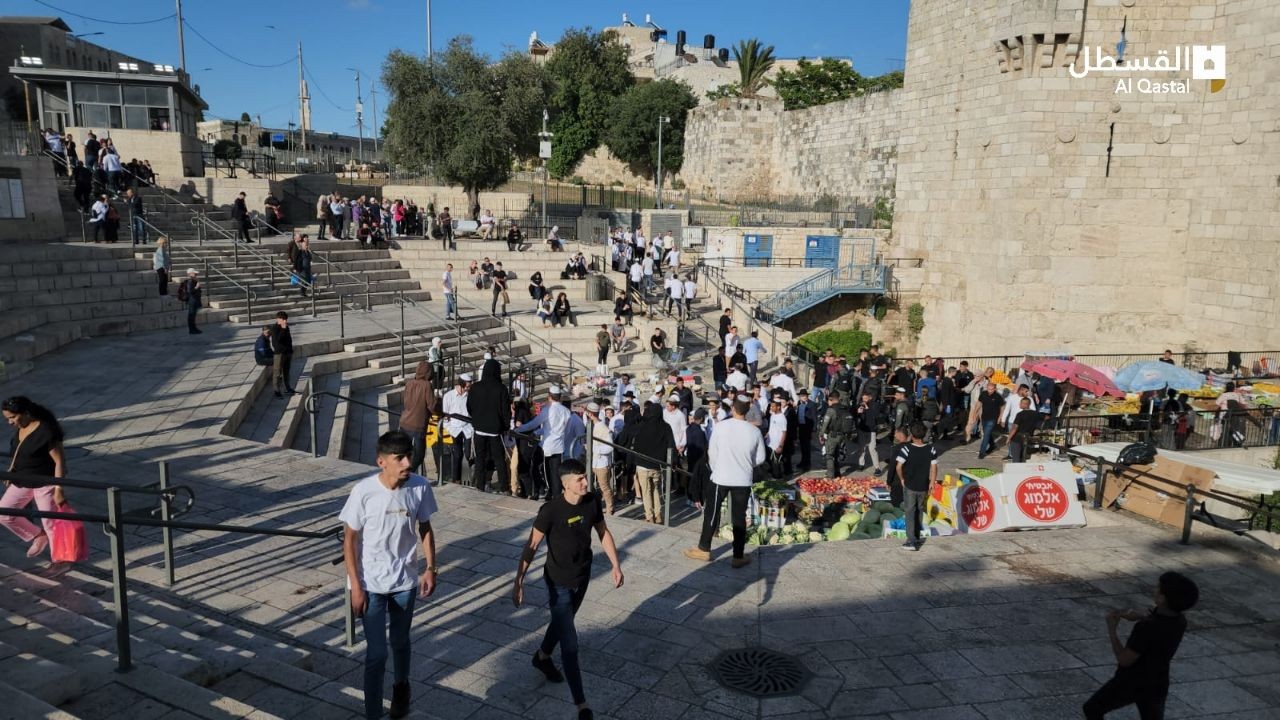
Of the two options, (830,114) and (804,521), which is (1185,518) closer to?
(804,521)

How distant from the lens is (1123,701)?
14.9ft

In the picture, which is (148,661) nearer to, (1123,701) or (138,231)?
(1123,701)

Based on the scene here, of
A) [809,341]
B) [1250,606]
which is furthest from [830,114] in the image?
[1250,606]

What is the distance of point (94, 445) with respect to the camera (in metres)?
9.39

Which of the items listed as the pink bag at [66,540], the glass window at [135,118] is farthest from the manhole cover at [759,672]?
the glass window at [135,118]

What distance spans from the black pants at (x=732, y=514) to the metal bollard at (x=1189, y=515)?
15.8ft

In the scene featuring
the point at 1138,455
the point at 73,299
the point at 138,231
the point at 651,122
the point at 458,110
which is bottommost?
the point at 1138,455

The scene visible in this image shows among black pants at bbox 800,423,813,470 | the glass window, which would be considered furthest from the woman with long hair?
the glass window

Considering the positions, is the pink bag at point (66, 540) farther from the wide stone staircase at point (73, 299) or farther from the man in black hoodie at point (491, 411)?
the wide stone staircase at point (73, 299)

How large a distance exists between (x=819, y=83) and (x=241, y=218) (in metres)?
45.4

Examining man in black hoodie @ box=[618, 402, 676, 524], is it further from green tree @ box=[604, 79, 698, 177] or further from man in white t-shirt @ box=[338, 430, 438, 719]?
green tree @ box=[604, 79, 698, 177]

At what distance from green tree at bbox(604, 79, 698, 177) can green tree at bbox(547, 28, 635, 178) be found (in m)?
2.47

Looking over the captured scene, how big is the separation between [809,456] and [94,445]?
10640 mm

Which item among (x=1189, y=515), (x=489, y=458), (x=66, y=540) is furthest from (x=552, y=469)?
(x=1189, y=515)
